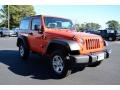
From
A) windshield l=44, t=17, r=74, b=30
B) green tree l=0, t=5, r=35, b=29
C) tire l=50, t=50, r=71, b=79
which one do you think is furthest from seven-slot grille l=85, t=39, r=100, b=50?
green tree l=0, t=5, r=35, b=29

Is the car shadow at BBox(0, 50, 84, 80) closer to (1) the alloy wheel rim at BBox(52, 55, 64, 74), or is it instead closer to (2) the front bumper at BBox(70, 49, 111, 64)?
(1) the alloy wheel rim at BBox(52, 55, 64, 74)

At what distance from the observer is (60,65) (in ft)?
23.7

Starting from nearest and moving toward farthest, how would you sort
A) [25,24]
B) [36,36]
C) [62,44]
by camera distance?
[62,44] → [36,36] → [25,24]

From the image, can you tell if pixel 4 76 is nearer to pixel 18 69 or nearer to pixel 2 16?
pixel 18 69

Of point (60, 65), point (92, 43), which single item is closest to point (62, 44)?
point (60, 65)

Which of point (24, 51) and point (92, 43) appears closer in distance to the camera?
point (92, 43)

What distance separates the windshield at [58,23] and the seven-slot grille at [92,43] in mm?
1738

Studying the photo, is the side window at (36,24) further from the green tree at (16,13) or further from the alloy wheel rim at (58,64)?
the green tree at (16,13)

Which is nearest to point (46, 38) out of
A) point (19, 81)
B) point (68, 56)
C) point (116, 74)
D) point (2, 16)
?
point (68, 56)

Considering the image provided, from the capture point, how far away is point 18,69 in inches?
326

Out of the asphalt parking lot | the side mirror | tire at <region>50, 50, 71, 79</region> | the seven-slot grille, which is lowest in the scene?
the asphalt parking lot

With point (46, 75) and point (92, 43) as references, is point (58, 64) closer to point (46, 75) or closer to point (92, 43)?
point (46, 75)

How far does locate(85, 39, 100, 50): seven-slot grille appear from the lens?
23.5 feet

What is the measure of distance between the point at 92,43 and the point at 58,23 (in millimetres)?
1956
